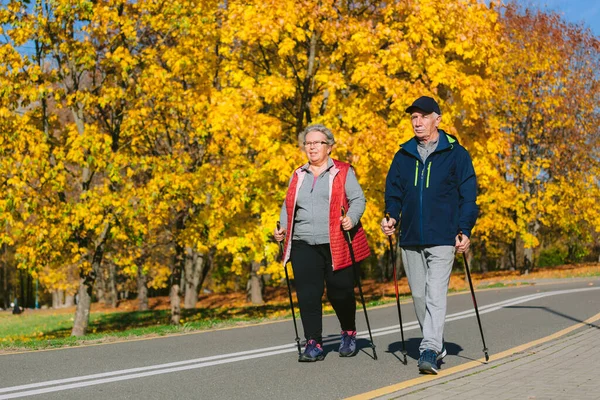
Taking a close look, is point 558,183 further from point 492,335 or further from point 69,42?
point 492,335

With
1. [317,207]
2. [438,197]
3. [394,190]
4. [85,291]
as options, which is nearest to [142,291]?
[85,291]

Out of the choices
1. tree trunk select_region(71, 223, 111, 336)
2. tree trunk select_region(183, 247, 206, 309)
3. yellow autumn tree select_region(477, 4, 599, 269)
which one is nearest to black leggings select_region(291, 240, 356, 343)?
tree trunk select_region(71, 223, 111, 336)

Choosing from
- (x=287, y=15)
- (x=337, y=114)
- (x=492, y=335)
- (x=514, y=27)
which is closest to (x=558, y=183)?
(x=514, y=27)

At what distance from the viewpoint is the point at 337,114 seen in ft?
60.7

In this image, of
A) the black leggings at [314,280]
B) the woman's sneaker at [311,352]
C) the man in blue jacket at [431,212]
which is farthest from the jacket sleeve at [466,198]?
the woman's sneaker at [311,352]

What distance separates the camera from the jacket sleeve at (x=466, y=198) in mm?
6613

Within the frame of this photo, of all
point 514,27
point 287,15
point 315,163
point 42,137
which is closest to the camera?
point 315,163

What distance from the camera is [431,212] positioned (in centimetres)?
667

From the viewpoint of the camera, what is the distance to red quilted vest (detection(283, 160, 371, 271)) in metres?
7.20

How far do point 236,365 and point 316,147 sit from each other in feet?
6.94

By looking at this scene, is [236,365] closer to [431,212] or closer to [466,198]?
[431,212]

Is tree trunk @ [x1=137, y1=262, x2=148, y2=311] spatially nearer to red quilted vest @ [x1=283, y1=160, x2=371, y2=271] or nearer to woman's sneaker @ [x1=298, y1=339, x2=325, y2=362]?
woman's sneaker @ [x1=298, y1=339, x2=325, y2=362]

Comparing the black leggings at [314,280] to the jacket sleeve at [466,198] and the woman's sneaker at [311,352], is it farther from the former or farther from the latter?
the jacket sleeve at [466,198]

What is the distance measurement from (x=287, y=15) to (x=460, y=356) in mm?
10825
